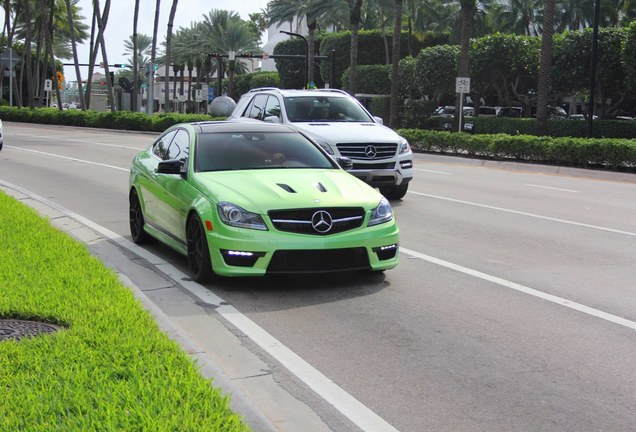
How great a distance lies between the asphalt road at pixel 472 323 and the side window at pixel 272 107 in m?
3.75

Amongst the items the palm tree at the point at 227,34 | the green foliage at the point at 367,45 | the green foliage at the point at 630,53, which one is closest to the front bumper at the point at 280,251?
the green foliage at the point at 630,53

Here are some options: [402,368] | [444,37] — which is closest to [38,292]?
[402,368]

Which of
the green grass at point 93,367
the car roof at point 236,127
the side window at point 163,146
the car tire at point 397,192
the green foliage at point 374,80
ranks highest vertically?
the green foliage at point 374,80

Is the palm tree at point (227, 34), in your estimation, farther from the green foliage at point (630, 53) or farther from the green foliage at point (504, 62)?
the green foliage at point (630, 53)

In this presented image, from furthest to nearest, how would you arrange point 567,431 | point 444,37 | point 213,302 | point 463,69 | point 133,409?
point 444,37 < point 463,69 < point 213,302 < point 567,431 < point 133,409

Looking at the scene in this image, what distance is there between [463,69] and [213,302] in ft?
104

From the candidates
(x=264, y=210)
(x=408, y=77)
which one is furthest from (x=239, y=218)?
(x=408, y=77)

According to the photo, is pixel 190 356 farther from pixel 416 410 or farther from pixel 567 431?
pixel 567 431

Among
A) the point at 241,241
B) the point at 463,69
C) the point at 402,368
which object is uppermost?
the point at 463,69

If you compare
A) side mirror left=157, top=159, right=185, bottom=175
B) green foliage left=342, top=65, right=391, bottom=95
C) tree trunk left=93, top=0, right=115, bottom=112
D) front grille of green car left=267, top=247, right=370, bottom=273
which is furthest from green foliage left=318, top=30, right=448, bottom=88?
front grille of green car left=267, top=247, right=370, bottom=273

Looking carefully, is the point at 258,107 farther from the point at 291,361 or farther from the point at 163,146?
the point at 291,361

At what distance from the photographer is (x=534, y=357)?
609 centimetres

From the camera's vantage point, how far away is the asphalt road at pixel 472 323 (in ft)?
16.8

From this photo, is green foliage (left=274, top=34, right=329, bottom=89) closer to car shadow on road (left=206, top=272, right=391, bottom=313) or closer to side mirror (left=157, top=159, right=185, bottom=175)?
side mirror (left=157, top=159, right=185, bottom=175)
